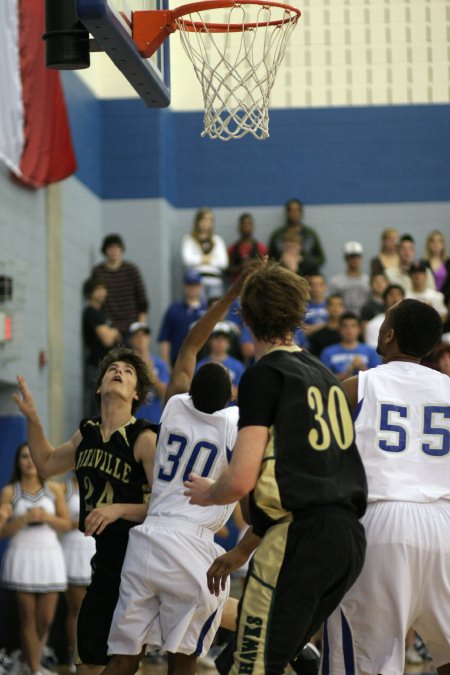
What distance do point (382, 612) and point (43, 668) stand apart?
6.04m

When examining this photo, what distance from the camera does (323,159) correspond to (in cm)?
1759

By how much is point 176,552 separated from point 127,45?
103 inches

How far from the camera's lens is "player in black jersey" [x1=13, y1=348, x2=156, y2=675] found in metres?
6.06

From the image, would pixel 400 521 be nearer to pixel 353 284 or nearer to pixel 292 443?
pixel 292 443

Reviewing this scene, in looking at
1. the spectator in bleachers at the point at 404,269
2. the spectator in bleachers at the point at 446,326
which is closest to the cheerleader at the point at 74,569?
the spectator in bleachers at the point at 446,326

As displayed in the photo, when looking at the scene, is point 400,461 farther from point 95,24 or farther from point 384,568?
point 95,24

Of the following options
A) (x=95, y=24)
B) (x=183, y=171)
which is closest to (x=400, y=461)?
(x=95, y=24)

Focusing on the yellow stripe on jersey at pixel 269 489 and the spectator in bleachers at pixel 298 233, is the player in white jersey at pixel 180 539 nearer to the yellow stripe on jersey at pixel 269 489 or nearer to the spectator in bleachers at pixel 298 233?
the yellow stripe on jersey at pixel 269 489

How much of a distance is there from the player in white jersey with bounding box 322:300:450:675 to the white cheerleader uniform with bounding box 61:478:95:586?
5.91 metres

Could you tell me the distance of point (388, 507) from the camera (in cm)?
523

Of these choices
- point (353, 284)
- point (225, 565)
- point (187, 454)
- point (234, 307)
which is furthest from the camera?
point (353, 284)

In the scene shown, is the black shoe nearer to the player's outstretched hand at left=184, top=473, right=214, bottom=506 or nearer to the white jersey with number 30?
the white jersey with number 30

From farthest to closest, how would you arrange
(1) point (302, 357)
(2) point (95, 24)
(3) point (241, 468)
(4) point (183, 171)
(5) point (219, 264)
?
1. (4) point (183, 171)
2. (5) point (219, 264)
3. (2) point (95, 24)
4. (1) point (302, 357)
5. (3) point (241, 468)

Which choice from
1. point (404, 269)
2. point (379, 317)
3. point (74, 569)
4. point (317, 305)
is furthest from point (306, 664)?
point (404, 269)
